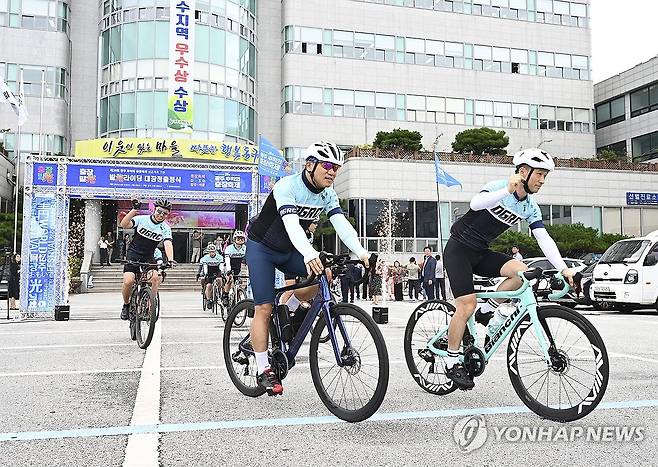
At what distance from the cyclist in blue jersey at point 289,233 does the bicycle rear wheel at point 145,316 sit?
3.47m

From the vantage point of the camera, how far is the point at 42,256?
14688 millimetres

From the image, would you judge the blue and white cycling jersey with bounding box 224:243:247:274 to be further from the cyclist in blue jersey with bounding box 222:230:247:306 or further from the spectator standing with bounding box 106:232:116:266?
the spectator standing with bounding box 106:232:116:266

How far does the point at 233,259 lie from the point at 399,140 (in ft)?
87.6

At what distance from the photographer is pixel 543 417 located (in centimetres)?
423

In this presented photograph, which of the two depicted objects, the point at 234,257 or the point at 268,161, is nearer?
the point at 234,257

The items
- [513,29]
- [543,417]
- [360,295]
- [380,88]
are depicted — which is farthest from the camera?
[513,29]

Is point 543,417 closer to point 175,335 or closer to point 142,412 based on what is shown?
point 142,412

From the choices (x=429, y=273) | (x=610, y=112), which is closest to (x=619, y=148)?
(x=610, y=112)

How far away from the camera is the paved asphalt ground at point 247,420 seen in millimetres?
3416

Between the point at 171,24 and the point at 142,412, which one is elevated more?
the point at 171,24

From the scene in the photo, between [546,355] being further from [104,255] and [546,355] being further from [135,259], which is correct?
[104,255]

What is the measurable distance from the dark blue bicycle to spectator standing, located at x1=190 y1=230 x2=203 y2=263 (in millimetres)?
31978

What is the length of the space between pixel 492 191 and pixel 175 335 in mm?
6715

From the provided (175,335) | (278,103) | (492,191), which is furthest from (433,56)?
(492,191)
